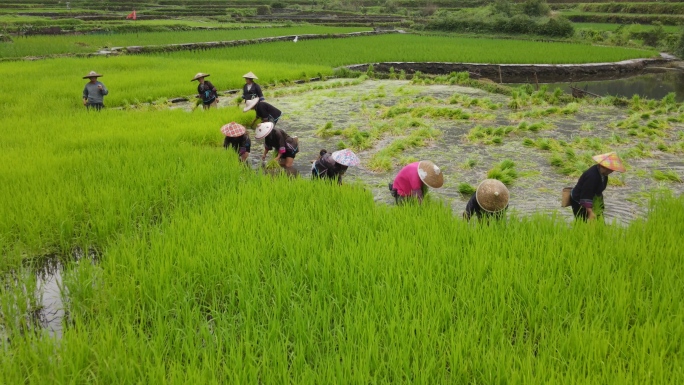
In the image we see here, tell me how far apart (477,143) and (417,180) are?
137 inches

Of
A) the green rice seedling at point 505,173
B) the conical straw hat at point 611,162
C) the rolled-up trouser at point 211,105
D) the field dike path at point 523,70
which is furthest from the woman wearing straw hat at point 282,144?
the field dike path at point 523,70

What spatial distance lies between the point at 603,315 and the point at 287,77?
11459 millimetres

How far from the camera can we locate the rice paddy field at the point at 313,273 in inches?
83.4

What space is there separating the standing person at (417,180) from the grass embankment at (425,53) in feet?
43.0

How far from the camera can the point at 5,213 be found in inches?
147

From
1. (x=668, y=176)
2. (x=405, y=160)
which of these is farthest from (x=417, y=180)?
(x=668, y=176)

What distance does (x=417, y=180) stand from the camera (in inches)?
153

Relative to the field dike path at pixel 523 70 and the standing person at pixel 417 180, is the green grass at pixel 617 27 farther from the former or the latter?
the standing person at pixel 417 180

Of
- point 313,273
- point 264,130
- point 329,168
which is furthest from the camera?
point 264,130

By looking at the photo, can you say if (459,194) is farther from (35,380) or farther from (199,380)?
(35,380)

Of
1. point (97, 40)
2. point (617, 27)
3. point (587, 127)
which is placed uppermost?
point (617, 27)

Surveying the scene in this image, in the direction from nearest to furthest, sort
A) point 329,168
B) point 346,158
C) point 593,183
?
point 593,183, point 346,158, point 329,168

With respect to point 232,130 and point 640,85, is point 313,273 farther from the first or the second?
point 640,85

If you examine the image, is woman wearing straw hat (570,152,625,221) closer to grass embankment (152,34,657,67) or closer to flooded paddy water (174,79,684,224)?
flooded paddy water (174,79,684,224)
